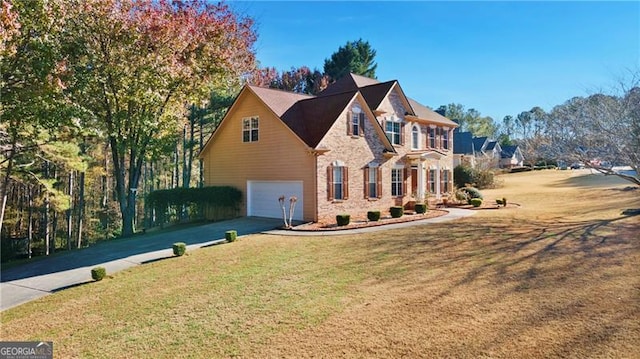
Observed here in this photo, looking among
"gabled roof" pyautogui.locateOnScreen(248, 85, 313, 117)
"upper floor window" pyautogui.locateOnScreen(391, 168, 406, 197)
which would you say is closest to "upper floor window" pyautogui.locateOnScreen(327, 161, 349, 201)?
"gabled roof" pyautogui.locateOnScreen(248, 85, 313, 117)

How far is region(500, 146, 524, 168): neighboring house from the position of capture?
70.9m

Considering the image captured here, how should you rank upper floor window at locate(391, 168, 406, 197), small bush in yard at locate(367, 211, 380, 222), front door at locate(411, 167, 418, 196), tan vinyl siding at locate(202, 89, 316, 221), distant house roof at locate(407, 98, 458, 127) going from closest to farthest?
small bush in yard at locate(367, 211, 380, 222) → tan vinyl siding at locate(202, 89, 316, 221) → upper floor window at locate(391, 168, 406, 197) → front door at locate(411, 167, 418, 196) → distant house roof at locate(407, 98, 458, 127)

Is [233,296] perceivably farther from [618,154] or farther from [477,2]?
[618,154]

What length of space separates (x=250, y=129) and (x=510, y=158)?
202 ft

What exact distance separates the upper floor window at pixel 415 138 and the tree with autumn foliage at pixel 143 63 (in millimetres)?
12577

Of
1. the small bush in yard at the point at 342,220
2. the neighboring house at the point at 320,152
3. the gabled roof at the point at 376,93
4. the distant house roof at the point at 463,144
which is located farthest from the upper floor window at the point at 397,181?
the distant house roof at the point at 463,144

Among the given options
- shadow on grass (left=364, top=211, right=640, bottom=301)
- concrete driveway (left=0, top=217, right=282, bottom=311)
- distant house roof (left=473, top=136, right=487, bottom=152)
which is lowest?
concrete driveway (left=0, top=217, right=282, bottom=311)

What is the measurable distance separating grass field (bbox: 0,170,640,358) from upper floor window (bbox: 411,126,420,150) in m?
13.9

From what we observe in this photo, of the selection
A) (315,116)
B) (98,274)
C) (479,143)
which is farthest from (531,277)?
(479,143)

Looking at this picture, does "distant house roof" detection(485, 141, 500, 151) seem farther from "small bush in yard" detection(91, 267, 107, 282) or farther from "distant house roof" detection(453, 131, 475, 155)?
"small bush in yard" detection(91, 267, 107, 282)

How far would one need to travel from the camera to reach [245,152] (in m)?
23.1

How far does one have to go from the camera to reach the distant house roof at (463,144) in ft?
177

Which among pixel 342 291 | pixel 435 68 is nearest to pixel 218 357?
pixel 342 291

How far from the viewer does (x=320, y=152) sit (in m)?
19.6
